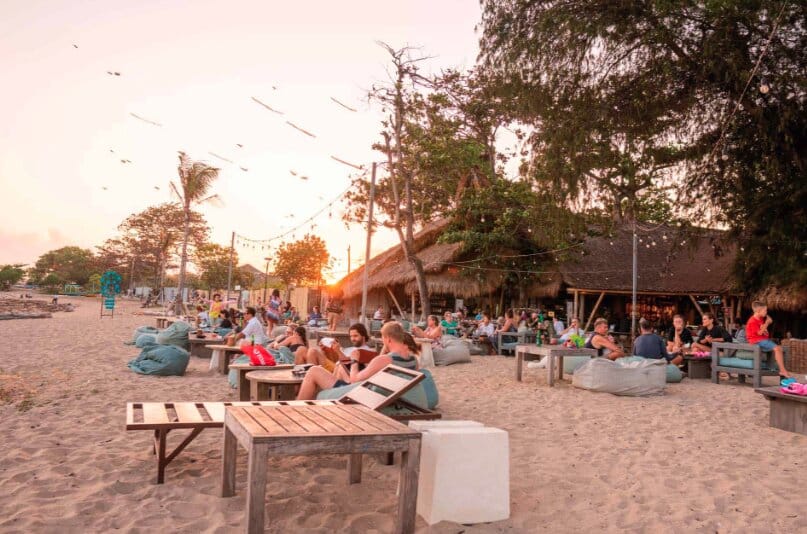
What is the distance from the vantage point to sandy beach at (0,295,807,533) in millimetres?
3260

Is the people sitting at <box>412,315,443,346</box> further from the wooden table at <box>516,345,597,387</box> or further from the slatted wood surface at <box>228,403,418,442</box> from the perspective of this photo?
the slatted wood surface at <box>228,403,418,442</box>

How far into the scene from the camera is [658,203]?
916 inches

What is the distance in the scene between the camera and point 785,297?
48.3ft

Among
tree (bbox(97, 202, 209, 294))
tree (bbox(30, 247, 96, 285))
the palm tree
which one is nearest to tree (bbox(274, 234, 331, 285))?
tree (bbox(97, 202, 209, 294))

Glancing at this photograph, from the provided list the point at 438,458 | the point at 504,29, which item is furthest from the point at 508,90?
the point at 438,458

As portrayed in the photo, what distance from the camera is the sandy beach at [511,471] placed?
3.26 m

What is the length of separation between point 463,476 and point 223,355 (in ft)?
21.5

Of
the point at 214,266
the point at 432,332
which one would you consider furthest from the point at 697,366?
the point at 214,266

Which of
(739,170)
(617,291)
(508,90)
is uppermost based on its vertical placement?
(508,90)

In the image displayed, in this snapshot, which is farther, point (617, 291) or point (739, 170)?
point (617, 291)

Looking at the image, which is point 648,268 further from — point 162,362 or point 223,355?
point 162,362

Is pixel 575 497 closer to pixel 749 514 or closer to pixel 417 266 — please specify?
pixel 749 514

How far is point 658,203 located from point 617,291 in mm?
5927

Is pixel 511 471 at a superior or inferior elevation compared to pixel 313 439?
inferior
